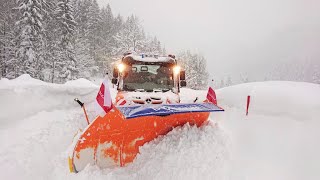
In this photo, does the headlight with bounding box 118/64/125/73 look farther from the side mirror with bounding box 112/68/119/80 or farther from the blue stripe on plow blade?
the blue stripe on plow blade

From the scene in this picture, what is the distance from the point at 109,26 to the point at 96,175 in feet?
187

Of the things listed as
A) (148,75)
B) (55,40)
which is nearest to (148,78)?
(148,75)

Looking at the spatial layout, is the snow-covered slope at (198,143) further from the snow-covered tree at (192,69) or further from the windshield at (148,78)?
the snow-covered tree at (192,69)

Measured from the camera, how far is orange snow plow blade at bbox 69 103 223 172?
473 cm

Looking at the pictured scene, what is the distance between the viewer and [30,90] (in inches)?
390

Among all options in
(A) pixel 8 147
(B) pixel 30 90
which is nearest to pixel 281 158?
(A) pixel 8 147

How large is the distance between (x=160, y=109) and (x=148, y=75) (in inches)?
126

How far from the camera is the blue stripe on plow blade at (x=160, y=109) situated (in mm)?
4469

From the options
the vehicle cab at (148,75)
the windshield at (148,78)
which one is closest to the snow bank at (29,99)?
the vehicle cab at (148,75)

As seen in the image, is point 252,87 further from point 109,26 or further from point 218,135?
point 109,26

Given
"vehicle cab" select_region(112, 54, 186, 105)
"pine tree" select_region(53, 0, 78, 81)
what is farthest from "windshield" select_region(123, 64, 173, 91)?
"pine tree" select_region(53, 0, 78, 81)

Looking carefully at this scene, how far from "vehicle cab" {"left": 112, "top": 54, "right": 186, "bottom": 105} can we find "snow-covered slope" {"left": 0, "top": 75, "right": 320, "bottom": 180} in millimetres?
1830

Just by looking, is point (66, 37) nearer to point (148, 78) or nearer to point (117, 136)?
point (148, 78)

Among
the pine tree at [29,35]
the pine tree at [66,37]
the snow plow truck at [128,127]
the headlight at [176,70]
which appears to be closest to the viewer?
the snow plow truck at [128,127]
